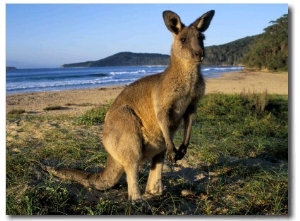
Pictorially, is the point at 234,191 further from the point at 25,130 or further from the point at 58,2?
the point at 25,130

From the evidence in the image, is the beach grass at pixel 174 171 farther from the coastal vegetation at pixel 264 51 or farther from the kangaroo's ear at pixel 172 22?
the coastal vegetation at pixel 264 51

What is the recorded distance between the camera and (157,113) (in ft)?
11.2

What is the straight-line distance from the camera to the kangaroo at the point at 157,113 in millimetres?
3398

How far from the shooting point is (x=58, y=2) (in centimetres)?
353

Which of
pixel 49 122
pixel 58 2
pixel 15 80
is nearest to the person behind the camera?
pixel 58 2

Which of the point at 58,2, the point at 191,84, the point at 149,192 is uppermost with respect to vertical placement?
the point at 58,2

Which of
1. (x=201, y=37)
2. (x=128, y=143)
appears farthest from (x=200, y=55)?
(x=128, y=143)

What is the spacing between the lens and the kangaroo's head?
3.31 metres

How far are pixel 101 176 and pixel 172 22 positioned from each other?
62.0 inches

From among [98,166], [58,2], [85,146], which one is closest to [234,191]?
[98,166]

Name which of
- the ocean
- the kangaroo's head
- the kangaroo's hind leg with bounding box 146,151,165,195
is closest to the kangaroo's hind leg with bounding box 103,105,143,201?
the kangaroo's hind leg with bounding box 146,151,165,195

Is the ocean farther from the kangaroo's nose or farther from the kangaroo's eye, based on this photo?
the kangaroo's nose

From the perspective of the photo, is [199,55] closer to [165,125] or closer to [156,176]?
[165,125]

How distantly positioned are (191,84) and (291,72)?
3.13ft
